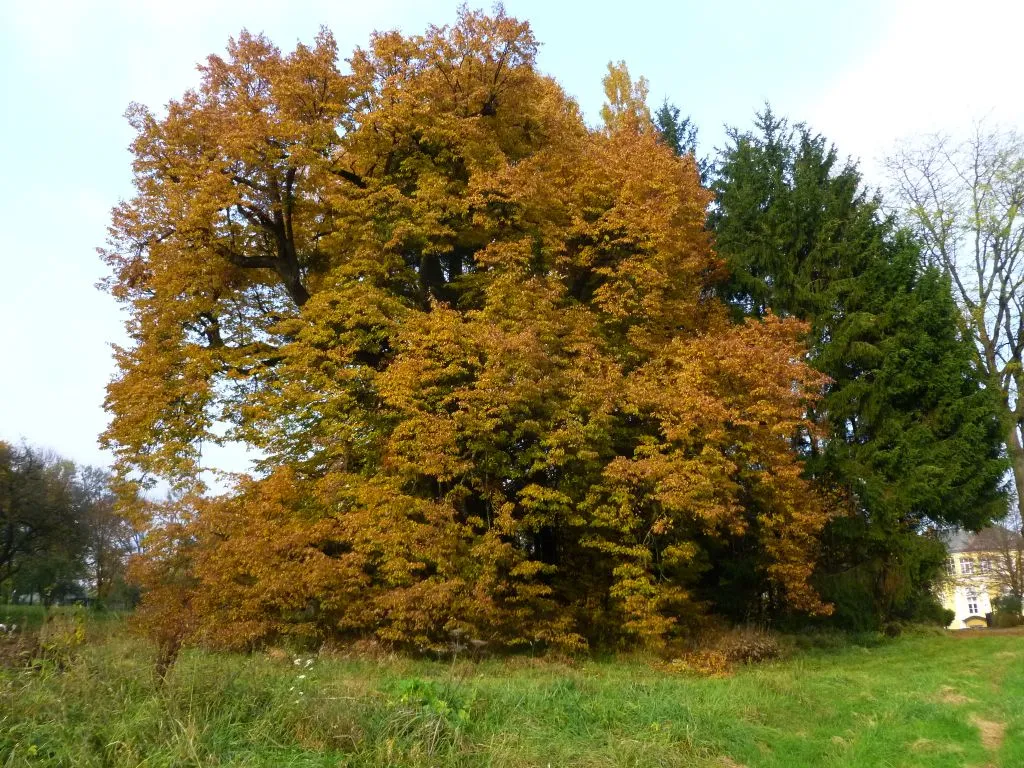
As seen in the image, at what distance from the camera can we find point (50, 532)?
31.9 meters

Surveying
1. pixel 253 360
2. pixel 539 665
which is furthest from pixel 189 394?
pixel 539 665

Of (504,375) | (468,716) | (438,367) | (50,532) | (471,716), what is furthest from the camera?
(50,532)

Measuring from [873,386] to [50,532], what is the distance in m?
32.1

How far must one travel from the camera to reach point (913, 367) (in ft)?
59.4

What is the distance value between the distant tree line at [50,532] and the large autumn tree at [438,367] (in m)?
15.3

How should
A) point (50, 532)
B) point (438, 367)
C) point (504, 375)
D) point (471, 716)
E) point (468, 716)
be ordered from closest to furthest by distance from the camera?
1. point (468, 716)
2. point (471, 716)
3. point (504, 375)
4. point (438, 367)
5. point (50, 532)

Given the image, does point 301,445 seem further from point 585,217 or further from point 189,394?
point 585,217

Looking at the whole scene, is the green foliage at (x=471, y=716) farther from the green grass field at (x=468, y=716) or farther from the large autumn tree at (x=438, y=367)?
the large autumn tree at (x=438, y=367)

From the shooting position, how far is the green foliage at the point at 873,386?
17.2m

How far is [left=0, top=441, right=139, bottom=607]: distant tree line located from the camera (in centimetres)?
3077

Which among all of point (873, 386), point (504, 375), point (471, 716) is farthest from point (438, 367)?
point (873, 386)

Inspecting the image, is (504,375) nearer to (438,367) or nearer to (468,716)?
(438,367)

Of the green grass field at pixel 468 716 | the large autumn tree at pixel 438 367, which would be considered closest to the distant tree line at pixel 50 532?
the large autumn tree at pixel 438 367

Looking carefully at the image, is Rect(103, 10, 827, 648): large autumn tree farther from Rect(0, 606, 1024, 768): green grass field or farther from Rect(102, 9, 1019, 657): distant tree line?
Rect(0, 606, 1024, 768): green grass field
